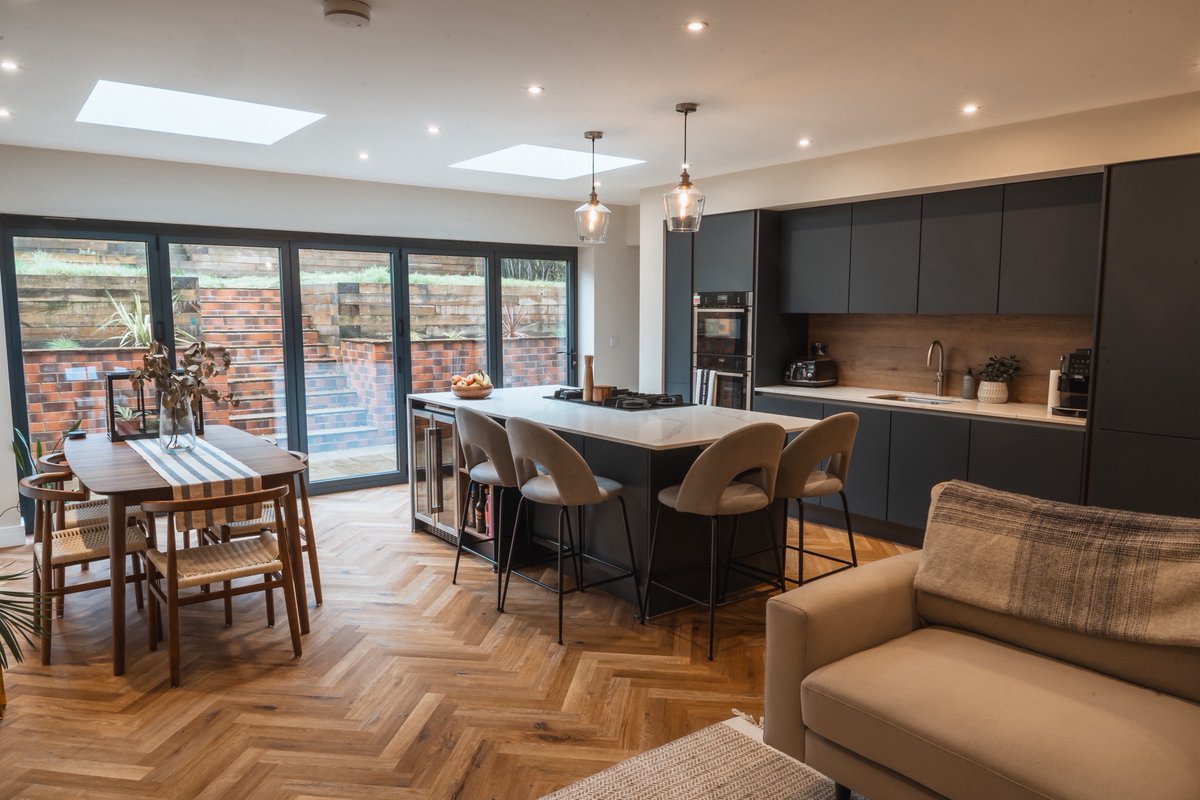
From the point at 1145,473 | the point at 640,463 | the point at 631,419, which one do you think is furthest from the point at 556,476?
the point at 1145,473

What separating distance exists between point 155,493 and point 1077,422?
4422 millimetres

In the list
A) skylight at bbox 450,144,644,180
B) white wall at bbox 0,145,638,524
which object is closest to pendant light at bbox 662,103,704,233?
skylight at bbox 450,144,644,180

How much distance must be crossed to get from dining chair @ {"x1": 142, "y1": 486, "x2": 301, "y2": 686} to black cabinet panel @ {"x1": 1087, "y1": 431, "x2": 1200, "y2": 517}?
12.9 feet

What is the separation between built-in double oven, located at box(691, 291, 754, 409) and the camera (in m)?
5.75

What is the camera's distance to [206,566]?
3145 millimetres

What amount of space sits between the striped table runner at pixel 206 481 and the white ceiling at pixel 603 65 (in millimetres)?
1687

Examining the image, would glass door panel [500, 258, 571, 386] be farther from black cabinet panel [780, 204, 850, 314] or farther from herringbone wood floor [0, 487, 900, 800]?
herringbone wood floor [0, 487, 900, 800]

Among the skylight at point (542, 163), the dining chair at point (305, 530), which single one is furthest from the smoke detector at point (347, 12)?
the skylight at point (542, 163)

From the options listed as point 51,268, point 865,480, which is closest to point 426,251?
point 51,268

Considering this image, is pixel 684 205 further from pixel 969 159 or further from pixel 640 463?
pixel 969 159

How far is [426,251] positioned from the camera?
21.7 feet

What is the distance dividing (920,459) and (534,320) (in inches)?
153

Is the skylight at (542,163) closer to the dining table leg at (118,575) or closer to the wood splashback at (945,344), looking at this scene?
the wood splashback at (945,344)

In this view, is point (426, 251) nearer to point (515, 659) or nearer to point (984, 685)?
point (515, 659)
